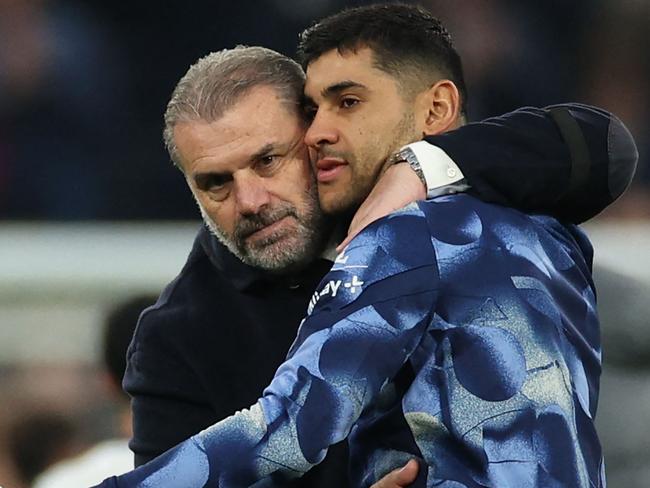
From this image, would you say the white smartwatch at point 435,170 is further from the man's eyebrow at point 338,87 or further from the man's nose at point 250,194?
the man's nose at point 250,194

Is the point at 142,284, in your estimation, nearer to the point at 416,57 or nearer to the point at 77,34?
the point at 77,34

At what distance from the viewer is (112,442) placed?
120 inches

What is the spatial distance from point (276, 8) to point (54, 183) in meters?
0.70

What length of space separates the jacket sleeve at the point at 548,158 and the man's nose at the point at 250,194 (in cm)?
32

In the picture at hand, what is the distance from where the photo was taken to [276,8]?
3553mm

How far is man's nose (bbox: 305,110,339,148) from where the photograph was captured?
171 cm

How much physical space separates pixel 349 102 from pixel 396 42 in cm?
9

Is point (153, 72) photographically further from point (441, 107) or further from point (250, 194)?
point (441, 107)

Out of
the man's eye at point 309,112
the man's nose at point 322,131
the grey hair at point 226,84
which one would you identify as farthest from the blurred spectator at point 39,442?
the man's nose at point 322,131

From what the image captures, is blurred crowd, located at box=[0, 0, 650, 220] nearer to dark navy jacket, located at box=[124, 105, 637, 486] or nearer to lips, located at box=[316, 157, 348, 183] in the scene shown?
→ dark navy jacket, located at box=[124, 105, 637, 486]

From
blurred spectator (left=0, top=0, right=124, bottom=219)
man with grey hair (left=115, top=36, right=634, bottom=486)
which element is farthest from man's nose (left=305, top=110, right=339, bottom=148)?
blurred spectator (left=0, top=0, right=124, bottom=219)

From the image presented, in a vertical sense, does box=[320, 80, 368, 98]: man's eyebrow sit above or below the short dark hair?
below

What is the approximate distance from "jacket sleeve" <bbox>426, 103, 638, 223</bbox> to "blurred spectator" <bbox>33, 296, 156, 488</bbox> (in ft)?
4.61

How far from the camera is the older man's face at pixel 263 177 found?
1838 mm
